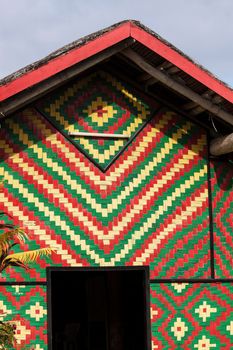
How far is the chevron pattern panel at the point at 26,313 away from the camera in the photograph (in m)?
11.4

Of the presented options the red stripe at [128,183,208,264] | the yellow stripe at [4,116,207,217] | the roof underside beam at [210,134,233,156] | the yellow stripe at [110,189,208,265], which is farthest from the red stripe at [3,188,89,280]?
the roof underside beam at [210,134,233,156]

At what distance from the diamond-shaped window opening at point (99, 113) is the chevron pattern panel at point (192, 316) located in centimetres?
253

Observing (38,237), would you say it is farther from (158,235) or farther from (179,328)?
(179,328)

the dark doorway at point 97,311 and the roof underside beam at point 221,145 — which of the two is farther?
the dark doorway at point 97,311

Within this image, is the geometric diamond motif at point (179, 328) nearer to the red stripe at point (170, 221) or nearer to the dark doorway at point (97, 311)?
the red stripe at point (170, 221)

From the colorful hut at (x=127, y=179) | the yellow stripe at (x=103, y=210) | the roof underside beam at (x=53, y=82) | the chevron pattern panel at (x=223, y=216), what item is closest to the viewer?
the roof underside beam at (x=53, y=82)

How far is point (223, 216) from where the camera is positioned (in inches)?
519

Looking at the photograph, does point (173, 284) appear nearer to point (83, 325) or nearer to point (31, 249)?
point (31, 249)

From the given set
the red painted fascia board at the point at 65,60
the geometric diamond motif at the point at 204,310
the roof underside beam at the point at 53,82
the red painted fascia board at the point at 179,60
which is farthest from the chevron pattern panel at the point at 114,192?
the red painted fascia board at the point at 179,60

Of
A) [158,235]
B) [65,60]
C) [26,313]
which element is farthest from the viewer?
[158,235]

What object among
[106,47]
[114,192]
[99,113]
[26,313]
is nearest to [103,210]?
[114,192]

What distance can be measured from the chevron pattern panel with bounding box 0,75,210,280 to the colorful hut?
0.7 inches

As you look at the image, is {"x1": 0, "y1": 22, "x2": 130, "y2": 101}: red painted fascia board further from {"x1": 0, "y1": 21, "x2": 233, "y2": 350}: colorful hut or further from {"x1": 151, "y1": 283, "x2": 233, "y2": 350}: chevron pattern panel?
{"x1": 151, "y1": 283, "x2": 233, "y2": 350}: chevron pattern panel

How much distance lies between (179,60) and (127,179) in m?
2.28
